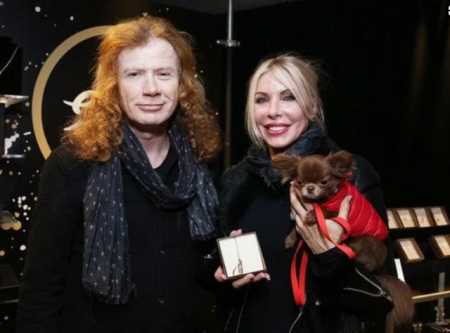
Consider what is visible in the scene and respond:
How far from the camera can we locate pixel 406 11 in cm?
417

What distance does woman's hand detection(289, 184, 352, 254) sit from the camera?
1.93 metres

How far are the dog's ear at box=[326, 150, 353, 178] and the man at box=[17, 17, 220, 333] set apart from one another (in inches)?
20.3

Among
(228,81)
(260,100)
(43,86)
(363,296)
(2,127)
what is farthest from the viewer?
(228,81)

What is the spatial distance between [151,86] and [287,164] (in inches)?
22.1

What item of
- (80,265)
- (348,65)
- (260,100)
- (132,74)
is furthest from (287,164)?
(348,65)

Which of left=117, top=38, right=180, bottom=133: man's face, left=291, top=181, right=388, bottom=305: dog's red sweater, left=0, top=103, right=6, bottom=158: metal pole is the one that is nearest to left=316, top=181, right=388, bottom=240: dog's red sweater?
left=291, top=181, right=388, bottom=305: dog's red sweater

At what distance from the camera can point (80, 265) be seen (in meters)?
2.05

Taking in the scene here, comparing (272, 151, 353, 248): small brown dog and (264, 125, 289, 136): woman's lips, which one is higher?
(264, 125, 289, 136): woman's lips

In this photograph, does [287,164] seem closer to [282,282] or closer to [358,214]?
[358,214]

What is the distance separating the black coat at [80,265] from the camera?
1976 millimetres

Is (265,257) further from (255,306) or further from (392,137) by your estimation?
(392,137)

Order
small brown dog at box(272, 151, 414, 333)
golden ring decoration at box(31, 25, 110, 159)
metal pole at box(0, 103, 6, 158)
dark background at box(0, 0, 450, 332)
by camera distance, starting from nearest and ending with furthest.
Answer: small brown dog at box(272, 151, 414, 333) < metal pole at box(0, 103, 6, 158) < golden ring decoration at box(31, 25, 110, 159) < dark background at box(0, 0, 450, 332)

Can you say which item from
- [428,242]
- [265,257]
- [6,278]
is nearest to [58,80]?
[6,278]

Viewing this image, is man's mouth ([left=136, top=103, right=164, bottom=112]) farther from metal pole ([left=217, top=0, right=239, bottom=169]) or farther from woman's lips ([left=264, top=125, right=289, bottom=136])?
metal pole ([left=217, top=0, right=239, bottom=169])
